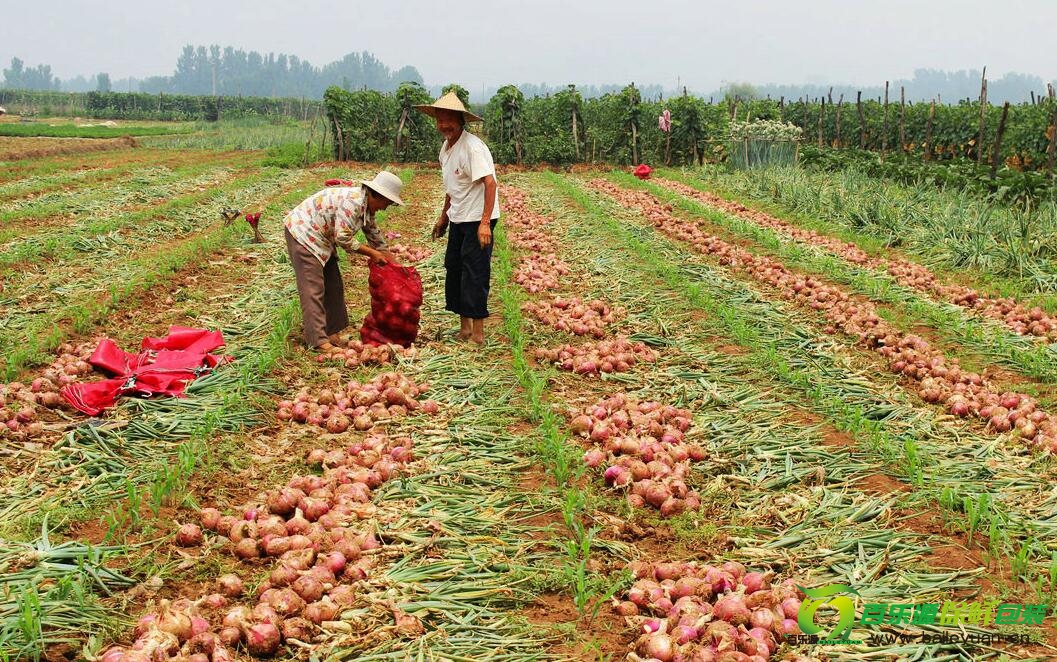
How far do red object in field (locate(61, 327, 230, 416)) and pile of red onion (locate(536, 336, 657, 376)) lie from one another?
92.0 inches

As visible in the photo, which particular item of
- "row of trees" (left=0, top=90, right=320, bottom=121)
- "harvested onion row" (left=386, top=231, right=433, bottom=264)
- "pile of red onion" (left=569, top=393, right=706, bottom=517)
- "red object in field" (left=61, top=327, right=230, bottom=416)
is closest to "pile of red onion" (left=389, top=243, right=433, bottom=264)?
"harvested onion row" (left=386, top=231, right=433, bottom=264)

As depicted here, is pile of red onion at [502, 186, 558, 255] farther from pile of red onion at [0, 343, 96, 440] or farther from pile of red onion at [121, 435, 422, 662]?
pile of red onion at [121, 435, 422, 662]

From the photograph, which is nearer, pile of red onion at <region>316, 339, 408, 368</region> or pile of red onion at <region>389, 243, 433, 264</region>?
pile of red onion at <region>316, 339, 408, 368</region>

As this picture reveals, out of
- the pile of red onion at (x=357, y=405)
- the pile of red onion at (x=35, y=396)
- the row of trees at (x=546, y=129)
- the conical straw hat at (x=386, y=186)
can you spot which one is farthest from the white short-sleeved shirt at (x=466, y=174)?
the row of trees at (x=546, y=129)

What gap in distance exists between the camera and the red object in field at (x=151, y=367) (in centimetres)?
438

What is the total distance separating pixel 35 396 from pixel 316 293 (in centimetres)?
185

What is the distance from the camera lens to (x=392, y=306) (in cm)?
554

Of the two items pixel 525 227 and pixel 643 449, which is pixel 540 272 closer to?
pixel 525 227

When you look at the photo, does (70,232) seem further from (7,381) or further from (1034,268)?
(1034,268)

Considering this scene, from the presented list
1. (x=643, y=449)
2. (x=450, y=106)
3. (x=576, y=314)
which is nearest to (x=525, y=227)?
(x=576, y=314)

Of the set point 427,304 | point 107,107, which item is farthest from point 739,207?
point 107,107

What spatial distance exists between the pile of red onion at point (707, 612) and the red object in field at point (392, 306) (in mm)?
3096

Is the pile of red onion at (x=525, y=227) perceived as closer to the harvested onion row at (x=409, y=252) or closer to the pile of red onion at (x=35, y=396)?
the harvested onion row at (x=409, y=252)

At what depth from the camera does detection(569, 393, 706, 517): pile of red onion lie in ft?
11.7
